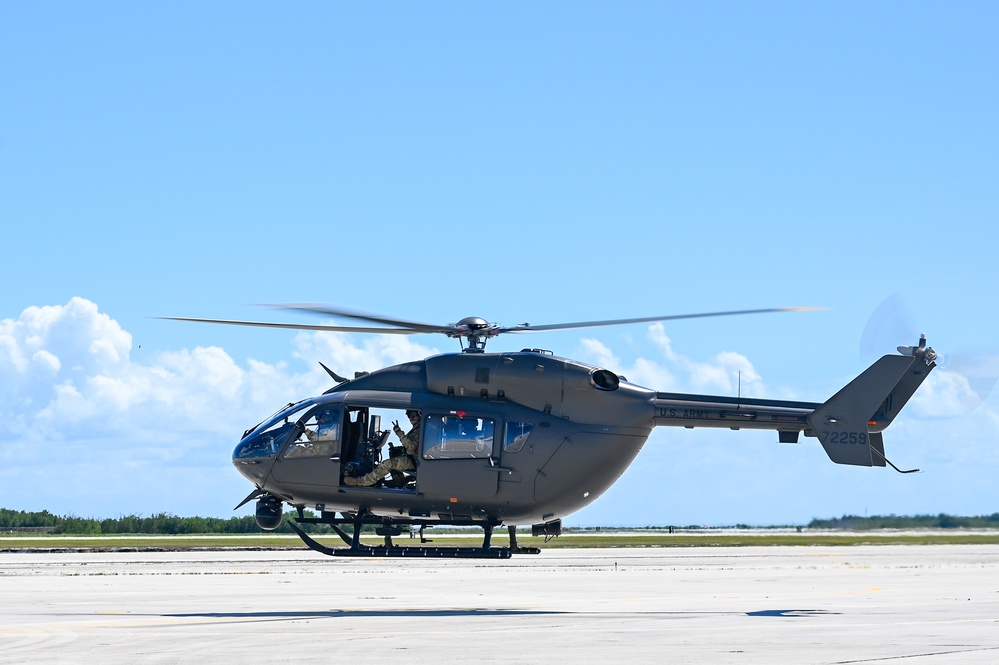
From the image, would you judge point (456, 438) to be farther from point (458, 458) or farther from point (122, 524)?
point (122, 524)

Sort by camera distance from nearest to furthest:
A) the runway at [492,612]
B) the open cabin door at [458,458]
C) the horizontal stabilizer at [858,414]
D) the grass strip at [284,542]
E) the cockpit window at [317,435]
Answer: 1. the runway at [492,612]
2. the open cabin door at [458,458]
3. the horizontal stabilizer at [858,414]
4. the cockpit window at [317,435]
5. the grass strip at [284,542]

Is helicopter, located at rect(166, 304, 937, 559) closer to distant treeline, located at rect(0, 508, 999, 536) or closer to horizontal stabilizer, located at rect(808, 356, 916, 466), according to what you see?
horizontal stabilizer, located at rect(808, 356, 916, 466)

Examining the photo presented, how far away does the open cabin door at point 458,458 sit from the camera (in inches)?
949

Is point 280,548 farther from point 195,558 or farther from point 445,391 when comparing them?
point 445,391

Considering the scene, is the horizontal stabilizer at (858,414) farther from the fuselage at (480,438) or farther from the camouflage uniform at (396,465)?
the camouflage uniform at (396,465)

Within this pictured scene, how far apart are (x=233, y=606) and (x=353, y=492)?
3765 mm

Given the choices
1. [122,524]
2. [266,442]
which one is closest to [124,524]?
[122,524]

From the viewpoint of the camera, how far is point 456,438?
24.2 meters

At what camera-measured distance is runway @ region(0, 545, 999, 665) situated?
1616 cm

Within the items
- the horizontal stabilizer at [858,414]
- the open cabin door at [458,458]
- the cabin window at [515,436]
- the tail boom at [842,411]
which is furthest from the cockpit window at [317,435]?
the horizontal stabilizer at [858,414]

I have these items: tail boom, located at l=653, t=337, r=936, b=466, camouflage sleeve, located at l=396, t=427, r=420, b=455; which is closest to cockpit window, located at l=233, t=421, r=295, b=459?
camouflage sleeve, located at l=396, t=427, r=420, b=455

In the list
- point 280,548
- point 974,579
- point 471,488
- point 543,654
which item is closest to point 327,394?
point 471,488

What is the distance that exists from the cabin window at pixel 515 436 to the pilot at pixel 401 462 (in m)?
1.98

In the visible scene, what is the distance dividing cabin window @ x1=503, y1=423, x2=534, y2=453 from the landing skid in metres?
1.84
